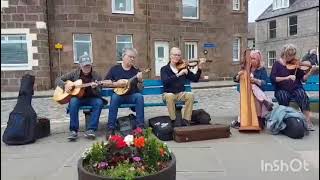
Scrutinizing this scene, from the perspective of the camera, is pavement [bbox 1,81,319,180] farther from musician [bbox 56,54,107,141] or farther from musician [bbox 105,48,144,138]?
musician [bbox 105,48,144,138]

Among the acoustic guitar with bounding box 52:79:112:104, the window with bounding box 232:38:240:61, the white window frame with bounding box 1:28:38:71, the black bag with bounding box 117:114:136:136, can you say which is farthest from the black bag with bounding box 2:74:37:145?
the window with bounding box 232:38:240:61

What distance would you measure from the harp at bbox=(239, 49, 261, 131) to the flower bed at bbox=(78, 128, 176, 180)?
10.1ft

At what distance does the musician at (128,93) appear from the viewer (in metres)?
5.90

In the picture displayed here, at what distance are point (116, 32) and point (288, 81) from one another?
12.8 m

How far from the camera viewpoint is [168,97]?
6062 mm

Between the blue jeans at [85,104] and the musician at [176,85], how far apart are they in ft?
3.25

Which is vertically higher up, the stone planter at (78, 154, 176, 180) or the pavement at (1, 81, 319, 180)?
the stone planter at (78, 154, 176, 180)

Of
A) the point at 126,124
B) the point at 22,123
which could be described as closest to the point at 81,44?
the point at 126,124

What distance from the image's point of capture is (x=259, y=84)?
606 centimetres

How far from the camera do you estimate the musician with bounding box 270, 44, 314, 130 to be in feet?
19.8

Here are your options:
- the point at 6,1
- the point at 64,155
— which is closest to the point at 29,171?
the point at 64,155

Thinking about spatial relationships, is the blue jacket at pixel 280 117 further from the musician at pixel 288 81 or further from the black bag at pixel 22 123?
the black bag at pixel 22 123

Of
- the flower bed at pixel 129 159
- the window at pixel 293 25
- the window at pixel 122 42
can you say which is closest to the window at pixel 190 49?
the window at pixel 122 42

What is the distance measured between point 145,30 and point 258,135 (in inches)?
531
